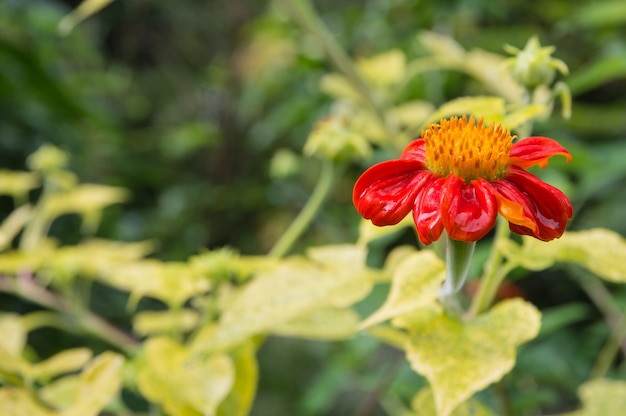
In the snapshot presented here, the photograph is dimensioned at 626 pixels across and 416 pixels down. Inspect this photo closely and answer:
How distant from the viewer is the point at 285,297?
303mm

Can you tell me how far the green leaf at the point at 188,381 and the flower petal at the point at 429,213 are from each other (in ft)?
0.48

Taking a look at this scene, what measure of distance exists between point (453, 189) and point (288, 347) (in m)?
1.16

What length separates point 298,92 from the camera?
0.88m

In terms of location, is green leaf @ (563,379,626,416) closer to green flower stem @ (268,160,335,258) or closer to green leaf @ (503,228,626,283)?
green leaf @ (503,228,626,283)

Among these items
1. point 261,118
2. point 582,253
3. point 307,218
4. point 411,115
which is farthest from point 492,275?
point 261,118

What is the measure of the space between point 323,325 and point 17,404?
15 centimetres

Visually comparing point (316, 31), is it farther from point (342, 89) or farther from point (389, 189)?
point (389, 189)

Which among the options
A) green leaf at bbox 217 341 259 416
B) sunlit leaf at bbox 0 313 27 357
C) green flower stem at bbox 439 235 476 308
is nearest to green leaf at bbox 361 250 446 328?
green flower stem at bbox 439 235 476 308

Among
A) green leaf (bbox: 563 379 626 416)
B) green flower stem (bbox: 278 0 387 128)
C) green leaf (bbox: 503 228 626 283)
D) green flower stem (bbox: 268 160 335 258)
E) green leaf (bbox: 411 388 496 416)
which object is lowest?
green leaf (bbox: 563 379 626 416)

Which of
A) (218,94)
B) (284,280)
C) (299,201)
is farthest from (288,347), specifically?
(284,280)

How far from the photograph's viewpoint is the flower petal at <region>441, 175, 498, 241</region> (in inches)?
8.2

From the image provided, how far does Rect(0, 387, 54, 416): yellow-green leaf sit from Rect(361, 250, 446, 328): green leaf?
6.3 inches

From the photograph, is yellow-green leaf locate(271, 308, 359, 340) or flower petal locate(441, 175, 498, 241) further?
yellow-green leaf locate(271, 308, 359, 340)

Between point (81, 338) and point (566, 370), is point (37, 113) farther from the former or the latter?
point (566, 370)
